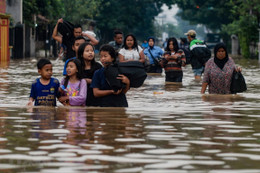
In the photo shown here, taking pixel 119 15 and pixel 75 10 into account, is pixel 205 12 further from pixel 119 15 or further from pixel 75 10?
pixel 75 10

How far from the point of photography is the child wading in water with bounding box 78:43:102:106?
1160 cm

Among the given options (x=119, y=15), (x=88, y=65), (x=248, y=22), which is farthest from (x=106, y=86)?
(x=119, y=15)

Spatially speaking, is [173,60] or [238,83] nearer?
[238,83]

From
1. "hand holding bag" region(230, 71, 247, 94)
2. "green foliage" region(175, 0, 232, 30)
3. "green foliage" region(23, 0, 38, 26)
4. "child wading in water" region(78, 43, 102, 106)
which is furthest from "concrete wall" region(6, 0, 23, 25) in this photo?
"child wading in water" region(78, 43, 102, 106)

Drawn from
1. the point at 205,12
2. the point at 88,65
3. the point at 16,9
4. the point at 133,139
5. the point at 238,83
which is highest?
the point at 205,12

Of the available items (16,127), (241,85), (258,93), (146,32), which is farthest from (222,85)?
(146,32)

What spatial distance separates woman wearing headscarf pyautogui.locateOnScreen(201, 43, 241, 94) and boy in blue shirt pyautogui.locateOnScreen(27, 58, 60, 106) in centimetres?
430

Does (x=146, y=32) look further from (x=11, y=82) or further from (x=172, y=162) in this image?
(x=172, y=162)

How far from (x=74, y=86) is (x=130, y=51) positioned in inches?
265

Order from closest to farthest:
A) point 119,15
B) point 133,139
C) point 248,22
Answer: point 133,139
point 248,22
point 119,15

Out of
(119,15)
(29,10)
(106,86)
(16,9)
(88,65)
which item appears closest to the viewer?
(106,86)

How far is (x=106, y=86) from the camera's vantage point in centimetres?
1107

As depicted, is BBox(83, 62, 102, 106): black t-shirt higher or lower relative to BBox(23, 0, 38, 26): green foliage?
lower

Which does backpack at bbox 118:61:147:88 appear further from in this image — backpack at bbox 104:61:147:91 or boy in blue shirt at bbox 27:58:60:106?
boy in blue shirt at bbox 27:58:60:106
